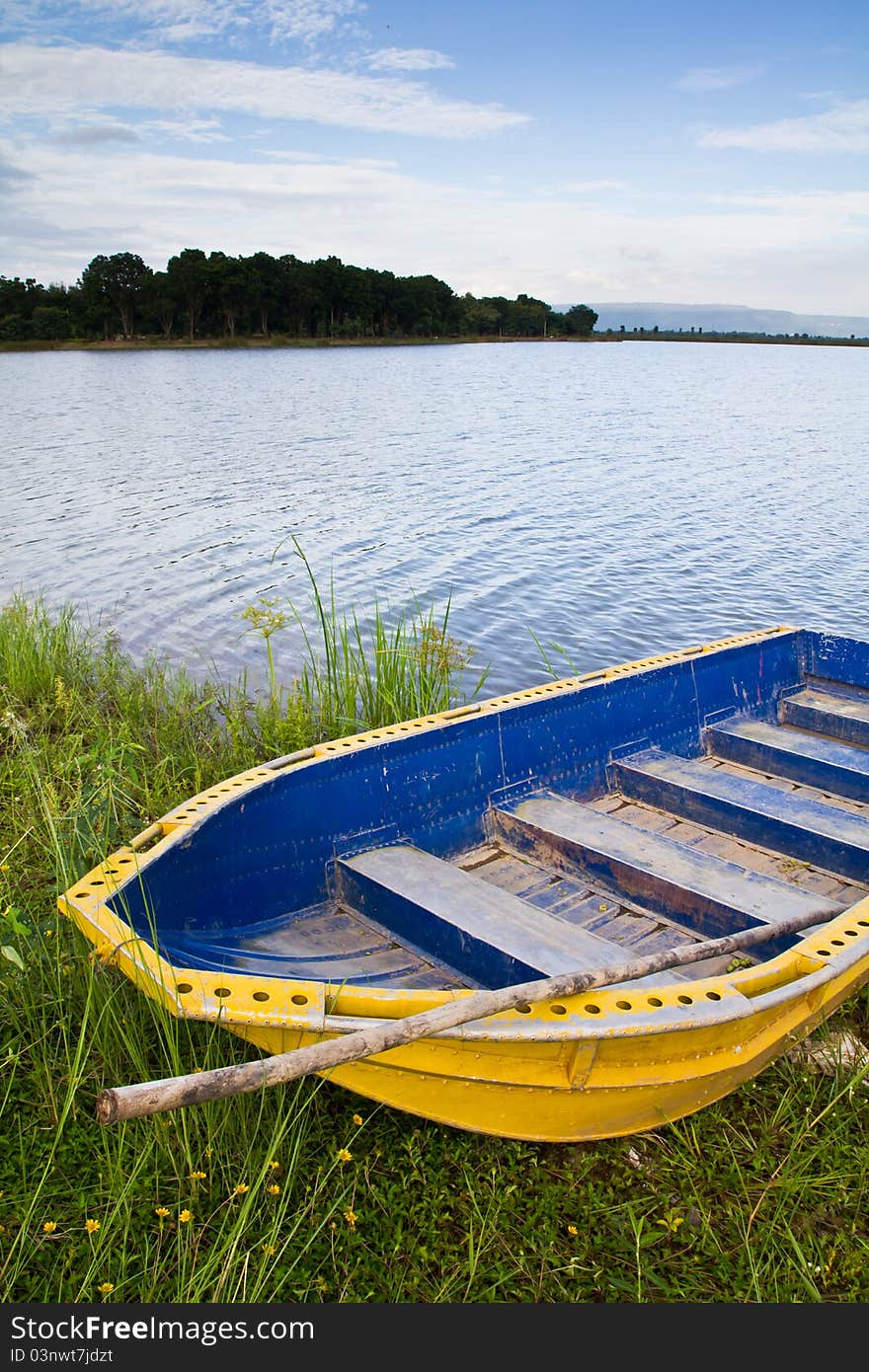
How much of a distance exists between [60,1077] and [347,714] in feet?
10.1

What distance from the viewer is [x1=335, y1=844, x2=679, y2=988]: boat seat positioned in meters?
3.28

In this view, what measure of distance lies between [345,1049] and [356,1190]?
96 centimetres

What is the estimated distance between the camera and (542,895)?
414 cm

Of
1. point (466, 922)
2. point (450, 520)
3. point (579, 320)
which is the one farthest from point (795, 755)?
point (579, 320)

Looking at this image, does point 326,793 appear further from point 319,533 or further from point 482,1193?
point 319,533

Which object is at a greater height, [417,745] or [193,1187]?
[417,745]

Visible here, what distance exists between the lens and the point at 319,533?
1441cm

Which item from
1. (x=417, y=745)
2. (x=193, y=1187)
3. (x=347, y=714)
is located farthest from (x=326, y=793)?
(x=347, y=714)

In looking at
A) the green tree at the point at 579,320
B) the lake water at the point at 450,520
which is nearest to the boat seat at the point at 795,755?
the lake water at the point at 450,520

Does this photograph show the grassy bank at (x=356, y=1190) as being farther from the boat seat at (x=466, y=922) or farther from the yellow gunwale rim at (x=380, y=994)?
the boat seat at (x=466, y=922)

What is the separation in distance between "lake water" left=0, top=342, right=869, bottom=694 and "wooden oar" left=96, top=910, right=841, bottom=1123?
6514mm

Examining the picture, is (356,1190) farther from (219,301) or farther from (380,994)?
(219,301)

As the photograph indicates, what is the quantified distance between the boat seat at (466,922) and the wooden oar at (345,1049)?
1.76ft

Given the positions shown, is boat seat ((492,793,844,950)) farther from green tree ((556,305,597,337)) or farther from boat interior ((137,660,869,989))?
green tree ((556,305,597,337))
